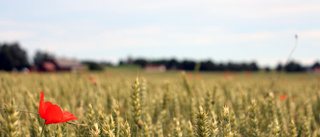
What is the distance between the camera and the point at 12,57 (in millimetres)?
46875

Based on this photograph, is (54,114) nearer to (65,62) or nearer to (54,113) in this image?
(54,113)

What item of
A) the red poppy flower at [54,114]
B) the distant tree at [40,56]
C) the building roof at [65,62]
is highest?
the distant tree at [40,56]

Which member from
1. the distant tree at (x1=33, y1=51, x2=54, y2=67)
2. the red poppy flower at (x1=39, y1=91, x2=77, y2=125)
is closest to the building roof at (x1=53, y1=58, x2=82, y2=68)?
the distant tree at (x1=33, y1=51, x2=54, y2=67)

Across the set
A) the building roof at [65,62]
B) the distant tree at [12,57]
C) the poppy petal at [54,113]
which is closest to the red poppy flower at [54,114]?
the poppy petal at [54,113]

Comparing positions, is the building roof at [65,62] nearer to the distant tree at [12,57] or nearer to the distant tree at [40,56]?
the distant tree at [12,57]

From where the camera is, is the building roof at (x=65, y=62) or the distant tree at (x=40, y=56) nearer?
the building roof at (x=65, y=62)

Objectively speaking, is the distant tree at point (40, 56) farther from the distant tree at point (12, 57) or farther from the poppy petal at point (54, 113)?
the poppy petal at point (54, 113)

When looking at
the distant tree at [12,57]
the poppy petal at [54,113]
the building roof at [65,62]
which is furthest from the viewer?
the building roof at [65,62]

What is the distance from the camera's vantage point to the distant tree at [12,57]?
44375 mm

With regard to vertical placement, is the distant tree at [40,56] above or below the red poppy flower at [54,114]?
above

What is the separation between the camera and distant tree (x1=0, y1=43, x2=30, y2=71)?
44375mm

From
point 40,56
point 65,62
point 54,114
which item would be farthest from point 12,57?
point 54,114

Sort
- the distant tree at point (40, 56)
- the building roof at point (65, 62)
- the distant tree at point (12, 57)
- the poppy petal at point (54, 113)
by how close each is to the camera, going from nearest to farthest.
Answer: the poppy petal at point (54, 113) < the distant tree at point (12, 57) < the building roof at point (65, 62) < the distant tree at point (40, 56)

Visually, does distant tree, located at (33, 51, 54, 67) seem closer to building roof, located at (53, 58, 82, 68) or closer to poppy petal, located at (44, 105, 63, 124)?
building roof, located at (53, 58, 82, 68)
